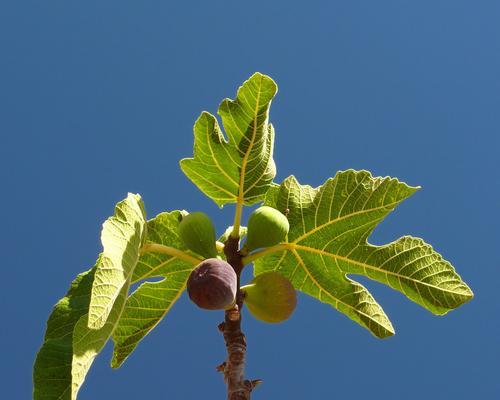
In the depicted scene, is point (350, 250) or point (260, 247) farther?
point (350, 250)

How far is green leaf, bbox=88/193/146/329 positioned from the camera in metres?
1.72

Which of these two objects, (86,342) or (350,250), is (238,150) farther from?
(86,342)

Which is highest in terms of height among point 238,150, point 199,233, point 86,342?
point 238,150

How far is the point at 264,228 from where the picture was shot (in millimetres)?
2281

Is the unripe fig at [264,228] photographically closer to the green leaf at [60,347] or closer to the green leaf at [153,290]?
the green leaf at [153,290]

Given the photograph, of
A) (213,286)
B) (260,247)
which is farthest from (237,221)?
(213,286)

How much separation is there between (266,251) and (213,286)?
48 cm

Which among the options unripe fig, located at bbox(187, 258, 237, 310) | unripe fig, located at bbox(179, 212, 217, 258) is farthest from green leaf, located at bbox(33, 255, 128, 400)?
unripe fig, located at bbox(179, 212, 217, 258)

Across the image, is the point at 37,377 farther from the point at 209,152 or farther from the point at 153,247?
the point at 209,152

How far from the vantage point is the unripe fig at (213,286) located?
1.95 metres

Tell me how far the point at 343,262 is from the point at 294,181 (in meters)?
0.37

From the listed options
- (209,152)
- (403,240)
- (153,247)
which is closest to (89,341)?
(153,247)

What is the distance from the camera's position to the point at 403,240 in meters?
2.49

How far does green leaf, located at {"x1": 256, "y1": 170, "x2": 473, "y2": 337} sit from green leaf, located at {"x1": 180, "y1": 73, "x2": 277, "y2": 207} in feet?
0.42
